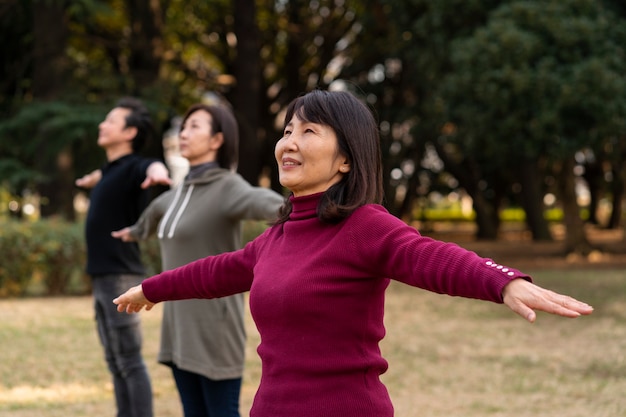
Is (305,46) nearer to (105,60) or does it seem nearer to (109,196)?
(105,60)

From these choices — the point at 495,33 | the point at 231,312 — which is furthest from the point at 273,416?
the point at 495,33

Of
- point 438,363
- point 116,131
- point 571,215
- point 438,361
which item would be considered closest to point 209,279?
point 116,131

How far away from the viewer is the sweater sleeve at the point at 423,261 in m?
2.39

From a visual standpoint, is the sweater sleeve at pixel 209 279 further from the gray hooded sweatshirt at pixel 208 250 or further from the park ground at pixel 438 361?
the park ground at pixel 438 361

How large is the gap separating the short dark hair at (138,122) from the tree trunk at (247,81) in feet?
53.6

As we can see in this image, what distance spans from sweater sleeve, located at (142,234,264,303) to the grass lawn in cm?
393

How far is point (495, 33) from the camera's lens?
17.2 metres

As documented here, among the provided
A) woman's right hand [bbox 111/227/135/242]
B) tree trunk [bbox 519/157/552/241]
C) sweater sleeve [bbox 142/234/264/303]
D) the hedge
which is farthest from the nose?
tree trunk [bbox 519/157/552/241]

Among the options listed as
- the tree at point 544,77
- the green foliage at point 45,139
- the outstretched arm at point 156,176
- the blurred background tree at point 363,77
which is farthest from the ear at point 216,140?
the green foliage at point 45,139

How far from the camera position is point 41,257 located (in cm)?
1423

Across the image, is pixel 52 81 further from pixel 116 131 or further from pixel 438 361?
pixel 116 131

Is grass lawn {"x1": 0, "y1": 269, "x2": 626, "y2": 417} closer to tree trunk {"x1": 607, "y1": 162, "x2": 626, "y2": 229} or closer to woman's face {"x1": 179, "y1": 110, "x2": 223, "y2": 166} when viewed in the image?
woman's face {"x1": 179, "y1": 110, "x2": 223, "y2": 166}

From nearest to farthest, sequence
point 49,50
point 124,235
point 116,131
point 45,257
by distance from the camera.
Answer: point 124,235
point 116,131
point 45,257
point 49,50

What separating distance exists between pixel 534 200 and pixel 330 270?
84.3 feet
